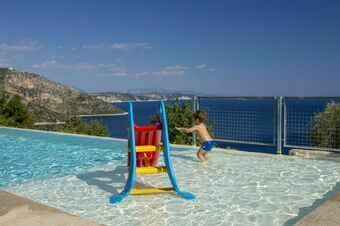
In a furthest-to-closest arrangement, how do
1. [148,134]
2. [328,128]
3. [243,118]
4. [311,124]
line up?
1. [243,118]
2. [328,128]
3. [311,124]
4. [148,134]

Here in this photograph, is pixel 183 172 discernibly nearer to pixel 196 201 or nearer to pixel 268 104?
pixel 196 201

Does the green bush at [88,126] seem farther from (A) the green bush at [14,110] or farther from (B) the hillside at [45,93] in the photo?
(B) the hillside at [45,93]

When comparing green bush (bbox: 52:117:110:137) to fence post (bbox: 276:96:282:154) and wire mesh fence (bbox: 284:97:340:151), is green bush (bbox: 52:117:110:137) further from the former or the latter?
wire mesh fence (bbox: 284:97:340:151)

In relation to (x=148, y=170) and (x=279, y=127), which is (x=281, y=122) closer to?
(x=279, y=127)

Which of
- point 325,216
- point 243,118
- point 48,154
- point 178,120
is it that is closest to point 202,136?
point 243,118

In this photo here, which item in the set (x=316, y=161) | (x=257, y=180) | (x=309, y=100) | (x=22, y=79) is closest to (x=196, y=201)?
(x=257, y=180)

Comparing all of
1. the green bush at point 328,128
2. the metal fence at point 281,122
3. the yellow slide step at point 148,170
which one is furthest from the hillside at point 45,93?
the yellow slide step at point 148,170

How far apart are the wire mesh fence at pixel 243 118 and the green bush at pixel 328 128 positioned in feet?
2.85

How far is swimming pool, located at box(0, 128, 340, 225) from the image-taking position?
4.57 meters

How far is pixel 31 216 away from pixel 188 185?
2.57 m

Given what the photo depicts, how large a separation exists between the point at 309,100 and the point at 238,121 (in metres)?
1.73

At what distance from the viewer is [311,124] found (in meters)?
7.75

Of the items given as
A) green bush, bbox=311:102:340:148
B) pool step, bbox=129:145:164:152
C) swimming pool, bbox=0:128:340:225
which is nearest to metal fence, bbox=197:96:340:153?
green bush, bbox=311:102:340:148

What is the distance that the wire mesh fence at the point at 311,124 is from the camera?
782cm
